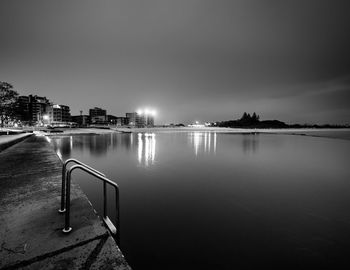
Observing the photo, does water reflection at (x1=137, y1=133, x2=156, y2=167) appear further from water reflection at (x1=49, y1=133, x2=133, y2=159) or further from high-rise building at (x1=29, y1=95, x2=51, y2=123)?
high-rise building at (x1=29, y1=95, x2=51, y2=123)

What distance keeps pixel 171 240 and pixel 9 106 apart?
43.5 metres

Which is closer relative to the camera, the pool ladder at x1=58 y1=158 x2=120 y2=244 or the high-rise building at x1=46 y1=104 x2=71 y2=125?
the pool ladder at x1=58 y1=158 x2=120 y2=244

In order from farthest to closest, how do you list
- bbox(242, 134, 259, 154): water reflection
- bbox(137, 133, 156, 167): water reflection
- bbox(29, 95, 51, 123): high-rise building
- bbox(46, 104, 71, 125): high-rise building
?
bbox(46, 104, 71, 125): high-rise building
bbox(29, 95, 51, 123): high-rise building
bbox(242, 134, 259, 154): water reflection
bbox(137, 133, 156, 167): water reflection

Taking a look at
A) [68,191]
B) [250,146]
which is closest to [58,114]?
[250,146]

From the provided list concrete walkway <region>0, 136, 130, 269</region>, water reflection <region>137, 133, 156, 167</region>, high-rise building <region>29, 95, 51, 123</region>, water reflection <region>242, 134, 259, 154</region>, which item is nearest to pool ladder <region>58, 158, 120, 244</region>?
concrete walkway <region>0, 136, 130, 269</region>

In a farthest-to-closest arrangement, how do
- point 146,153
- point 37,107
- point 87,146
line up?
point 37,107 < point 87,146 < point 146,153

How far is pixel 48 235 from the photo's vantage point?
9.86 ft

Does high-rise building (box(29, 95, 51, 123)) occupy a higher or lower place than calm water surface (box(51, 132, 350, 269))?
higher

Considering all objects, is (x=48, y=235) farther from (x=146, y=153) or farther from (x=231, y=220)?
(x=146, y=153)

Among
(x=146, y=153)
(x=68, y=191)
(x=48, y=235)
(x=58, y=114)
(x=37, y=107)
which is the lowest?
(x=146, y=153)

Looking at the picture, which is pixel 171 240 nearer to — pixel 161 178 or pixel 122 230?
pixel 122 230

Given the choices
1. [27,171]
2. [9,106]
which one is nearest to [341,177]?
[27,171]

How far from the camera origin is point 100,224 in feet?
11.3

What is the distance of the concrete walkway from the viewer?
2451 mm
